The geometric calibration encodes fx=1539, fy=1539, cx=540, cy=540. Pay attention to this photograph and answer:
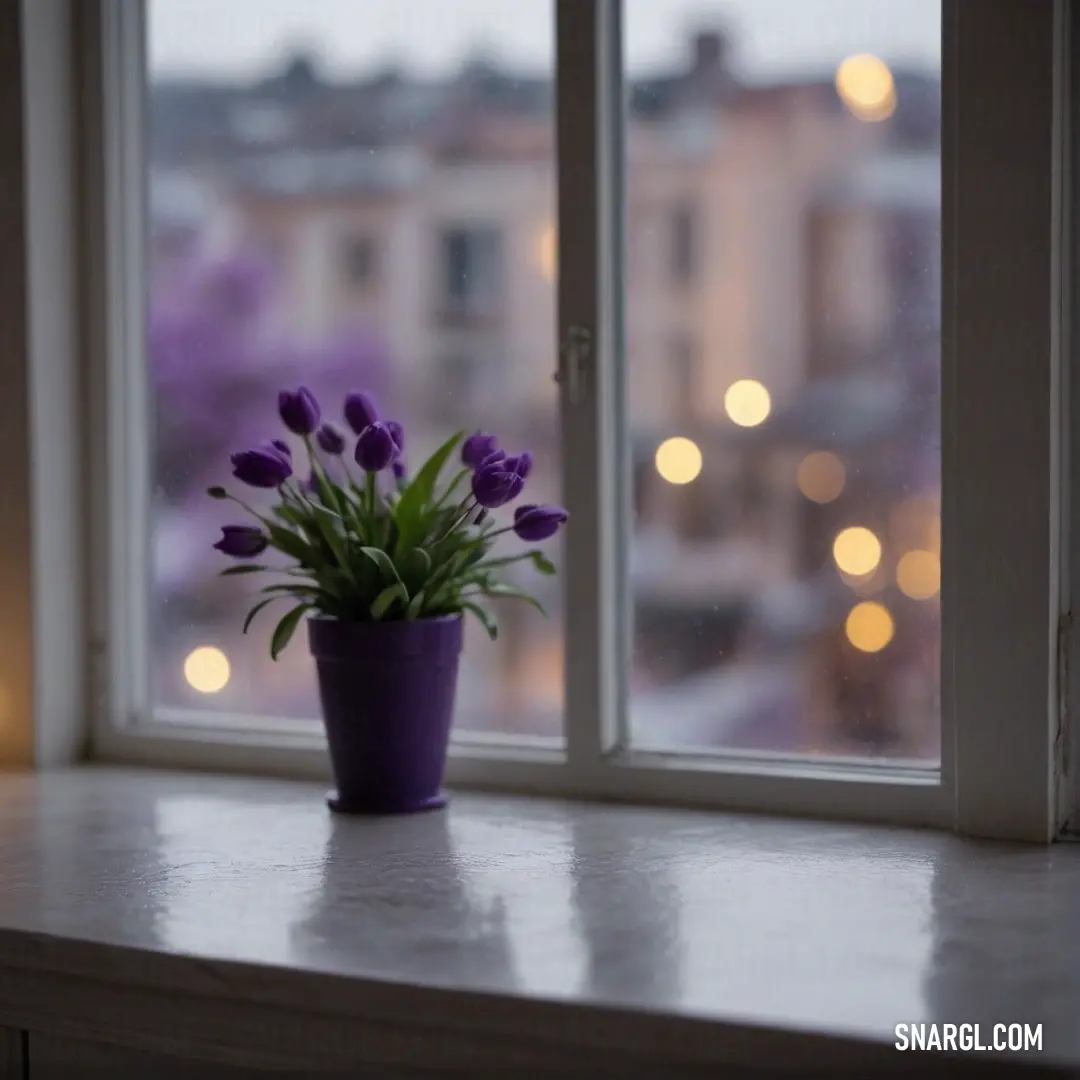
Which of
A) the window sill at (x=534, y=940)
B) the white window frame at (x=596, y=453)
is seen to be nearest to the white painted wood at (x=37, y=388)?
the white window frame at (x=596, y=453)

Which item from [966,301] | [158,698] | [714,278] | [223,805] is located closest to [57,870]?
[223,805]

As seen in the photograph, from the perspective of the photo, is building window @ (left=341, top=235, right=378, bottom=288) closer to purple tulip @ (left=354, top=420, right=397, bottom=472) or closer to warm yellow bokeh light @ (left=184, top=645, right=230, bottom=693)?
purple tulip @ (left=354, top=420, right=397, bottom=472)

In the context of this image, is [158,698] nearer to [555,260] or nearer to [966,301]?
[555,260]

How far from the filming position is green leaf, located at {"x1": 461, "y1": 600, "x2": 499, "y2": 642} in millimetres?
1620

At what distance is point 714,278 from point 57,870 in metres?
0.89

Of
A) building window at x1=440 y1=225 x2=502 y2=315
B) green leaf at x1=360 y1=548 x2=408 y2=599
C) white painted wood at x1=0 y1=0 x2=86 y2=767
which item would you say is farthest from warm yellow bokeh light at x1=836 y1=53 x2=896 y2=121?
white painted wood at x1=0 y1=0 x2=86 y2=767

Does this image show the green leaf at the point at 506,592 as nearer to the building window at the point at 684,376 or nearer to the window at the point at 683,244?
the building window at the point at 684,376

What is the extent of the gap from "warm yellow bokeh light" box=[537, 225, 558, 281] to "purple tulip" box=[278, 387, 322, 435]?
31cm

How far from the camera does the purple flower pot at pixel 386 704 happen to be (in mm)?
1571

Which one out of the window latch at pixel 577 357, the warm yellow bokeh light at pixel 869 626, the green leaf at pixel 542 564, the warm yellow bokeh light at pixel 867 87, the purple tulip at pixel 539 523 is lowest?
the warm yellow bokeh light at pixel 869 626

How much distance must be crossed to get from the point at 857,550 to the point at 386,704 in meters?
0.51

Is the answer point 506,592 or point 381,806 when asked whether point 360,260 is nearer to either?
point 506,592

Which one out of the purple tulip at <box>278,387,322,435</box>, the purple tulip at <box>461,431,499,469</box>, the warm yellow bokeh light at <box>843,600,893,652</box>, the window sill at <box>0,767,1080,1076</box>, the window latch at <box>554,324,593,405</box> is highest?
the window latch at <box>554,324,593,405</box>

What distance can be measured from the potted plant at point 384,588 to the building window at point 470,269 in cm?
21
